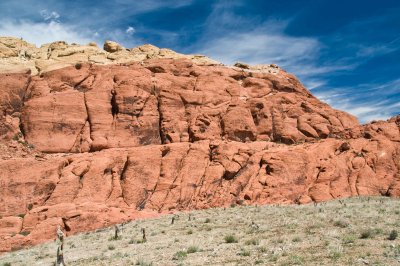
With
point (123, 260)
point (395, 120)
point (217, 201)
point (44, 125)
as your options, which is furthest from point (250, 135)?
point (123, 260)

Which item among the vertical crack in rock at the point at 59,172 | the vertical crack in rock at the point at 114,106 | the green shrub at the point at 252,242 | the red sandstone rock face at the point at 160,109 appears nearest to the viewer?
the green shrub at the point at 252,242

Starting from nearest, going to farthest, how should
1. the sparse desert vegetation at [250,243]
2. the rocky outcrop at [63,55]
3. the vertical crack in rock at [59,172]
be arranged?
1. the sparse desert vegetation at [250,243]
2. the vertical crack in rock at [59,172]
3. the rocky outcrop at [63,55]

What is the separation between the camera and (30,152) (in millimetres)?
38156

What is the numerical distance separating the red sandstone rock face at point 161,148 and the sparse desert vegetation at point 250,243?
29.5 feet

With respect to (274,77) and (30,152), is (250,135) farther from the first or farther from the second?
(30,152)

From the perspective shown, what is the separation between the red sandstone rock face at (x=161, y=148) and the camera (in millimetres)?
34438

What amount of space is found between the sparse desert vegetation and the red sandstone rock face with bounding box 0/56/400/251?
8.98 m

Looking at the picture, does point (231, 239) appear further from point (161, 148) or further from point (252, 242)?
point (161, 148)

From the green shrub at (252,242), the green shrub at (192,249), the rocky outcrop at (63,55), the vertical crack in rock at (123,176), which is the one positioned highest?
the rocky outcrop at (63,55)

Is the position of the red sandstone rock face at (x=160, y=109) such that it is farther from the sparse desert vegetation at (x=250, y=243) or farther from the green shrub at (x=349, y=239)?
the green shrub at (x=349, y=239)

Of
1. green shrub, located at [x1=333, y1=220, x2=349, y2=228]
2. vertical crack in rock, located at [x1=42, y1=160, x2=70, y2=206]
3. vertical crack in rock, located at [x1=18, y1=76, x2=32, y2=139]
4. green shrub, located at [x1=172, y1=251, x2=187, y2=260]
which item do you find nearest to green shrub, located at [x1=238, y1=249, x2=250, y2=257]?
green shrub, located at [x1=172, y1=251, x2=187, y2=260]

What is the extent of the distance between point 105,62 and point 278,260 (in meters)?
44.3

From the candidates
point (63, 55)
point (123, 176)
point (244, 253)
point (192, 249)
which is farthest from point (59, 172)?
point (244, 253)

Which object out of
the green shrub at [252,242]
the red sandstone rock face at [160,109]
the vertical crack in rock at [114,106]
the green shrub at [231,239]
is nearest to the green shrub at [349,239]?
the green shrub at [252,242]
